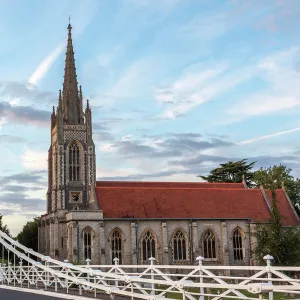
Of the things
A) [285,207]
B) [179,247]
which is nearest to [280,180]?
[285,207]

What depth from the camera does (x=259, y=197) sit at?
208 feet

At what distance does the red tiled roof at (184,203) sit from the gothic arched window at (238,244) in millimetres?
1799

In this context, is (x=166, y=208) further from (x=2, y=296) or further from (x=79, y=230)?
(x=2, y=296)

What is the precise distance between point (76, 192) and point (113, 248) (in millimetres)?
13073

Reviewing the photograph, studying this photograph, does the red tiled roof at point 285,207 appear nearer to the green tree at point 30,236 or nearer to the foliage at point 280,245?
the foliage at point 280,245

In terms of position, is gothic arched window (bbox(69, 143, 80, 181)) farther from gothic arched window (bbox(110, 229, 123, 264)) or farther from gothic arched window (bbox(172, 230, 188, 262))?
gothic arched window (bbox(172, 230, 188, 262))

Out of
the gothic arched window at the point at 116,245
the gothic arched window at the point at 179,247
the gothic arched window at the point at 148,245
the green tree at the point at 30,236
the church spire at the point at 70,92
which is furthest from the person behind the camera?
the green tree at the point at 30,236

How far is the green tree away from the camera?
271ft

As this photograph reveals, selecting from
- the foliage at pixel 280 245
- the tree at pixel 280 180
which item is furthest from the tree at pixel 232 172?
the foliage at pixel 280 245

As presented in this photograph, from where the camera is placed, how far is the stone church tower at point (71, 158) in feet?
214

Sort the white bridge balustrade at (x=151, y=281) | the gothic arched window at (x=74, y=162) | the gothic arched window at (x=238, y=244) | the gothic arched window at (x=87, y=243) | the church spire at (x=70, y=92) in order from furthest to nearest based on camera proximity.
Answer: the church spire at (x=70, y=92) < the gothic arched window at (x=74, y=162) < the gothic arched window at (x=238, y=244) < the gothic arched window at (x=87, y=243) < the white bridge balustrade at (x=151, y=281)

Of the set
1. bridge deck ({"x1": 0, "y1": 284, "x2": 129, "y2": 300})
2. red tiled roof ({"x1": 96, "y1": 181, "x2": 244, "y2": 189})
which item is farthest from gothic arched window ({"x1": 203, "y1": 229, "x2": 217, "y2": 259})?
bridge deck ({"x1": 0, "y1": 284, "x2": 129, "y2": 300})

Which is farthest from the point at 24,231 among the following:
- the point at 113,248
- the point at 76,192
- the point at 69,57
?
the point at 113,248

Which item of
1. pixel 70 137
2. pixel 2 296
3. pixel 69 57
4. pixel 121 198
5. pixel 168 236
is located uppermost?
pixel 69 57
